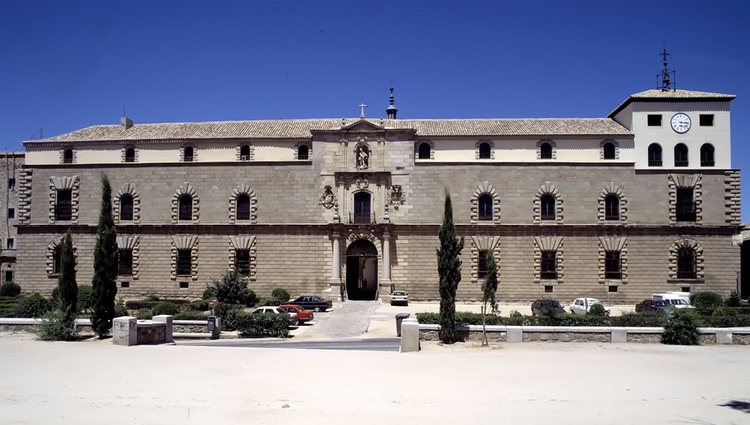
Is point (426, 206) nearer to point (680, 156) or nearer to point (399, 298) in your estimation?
point (399, 298)

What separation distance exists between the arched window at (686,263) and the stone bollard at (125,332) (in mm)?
34874

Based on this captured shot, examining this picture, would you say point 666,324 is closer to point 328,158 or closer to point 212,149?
point 328,158

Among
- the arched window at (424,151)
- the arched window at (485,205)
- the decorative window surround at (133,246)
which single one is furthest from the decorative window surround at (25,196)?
the arched window at (485,205)

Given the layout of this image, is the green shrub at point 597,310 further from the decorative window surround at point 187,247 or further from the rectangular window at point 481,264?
the decorative window surround at point 187,247

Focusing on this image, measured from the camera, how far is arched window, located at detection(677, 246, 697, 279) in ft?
137

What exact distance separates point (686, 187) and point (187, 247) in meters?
34.5

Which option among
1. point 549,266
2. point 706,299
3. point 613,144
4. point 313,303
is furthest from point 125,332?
point 613,144

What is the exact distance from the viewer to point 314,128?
4394 centimetres

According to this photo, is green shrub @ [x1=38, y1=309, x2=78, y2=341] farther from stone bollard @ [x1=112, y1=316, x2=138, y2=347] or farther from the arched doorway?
the arched doorway

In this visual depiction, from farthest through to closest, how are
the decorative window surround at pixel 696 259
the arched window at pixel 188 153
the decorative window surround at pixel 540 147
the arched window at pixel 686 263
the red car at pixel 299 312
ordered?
1. the arched window at pixel 188 153
2. the decorative window surround at pixel 540 147
3. the arched window at pixel 686 263
4. the decorative window surround at pixel 696 259
5. the red car at pixel 299 312

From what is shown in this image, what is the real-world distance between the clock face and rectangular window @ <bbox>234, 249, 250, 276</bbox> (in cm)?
3055

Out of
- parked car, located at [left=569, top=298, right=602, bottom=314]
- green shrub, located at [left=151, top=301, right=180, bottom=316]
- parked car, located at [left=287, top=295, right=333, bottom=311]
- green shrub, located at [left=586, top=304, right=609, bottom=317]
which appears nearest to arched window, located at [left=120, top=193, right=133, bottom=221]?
green shrub, located at [left=151, top=301, right=180, bottom=316]

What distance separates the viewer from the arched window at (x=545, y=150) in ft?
140

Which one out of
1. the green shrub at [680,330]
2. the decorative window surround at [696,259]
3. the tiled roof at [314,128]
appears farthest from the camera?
the tiled roof at [314,128]
